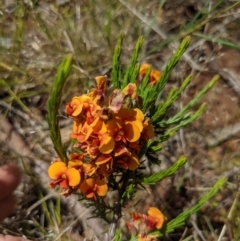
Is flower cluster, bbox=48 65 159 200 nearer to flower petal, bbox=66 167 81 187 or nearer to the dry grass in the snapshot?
flower petal, bbox=66 167 81 187

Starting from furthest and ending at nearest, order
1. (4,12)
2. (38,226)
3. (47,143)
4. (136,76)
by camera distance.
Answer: (4,12) < (47,143) < (38,226) < (136,76)

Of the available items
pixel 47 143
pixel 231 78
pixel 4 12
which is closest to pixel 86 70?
pixel 47 143

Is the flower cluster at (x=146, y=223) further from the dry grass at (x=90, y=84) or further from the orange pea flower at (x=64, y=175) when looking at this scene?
the dry grass at (x=90, y=84)

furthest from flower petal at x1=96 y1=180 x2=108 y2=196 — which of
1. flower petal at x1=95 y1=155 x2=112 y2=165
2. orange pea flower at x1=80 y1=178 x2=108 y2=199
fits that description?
flower petal at x1=95 y1=155 x2=112 y2=165

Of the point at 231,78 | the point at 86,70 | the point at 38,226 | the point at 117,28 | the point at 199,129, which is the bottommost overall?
the point at 38,226

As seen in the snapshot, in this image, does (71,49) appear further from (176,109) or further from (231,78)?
(231,78)
